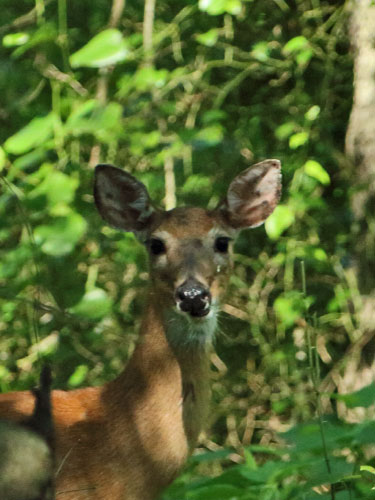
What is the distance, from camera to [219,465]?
19.5ft

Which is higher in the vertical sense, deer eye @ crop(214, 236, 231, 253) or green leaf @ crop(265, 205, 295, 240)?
deer eye @ crop(214, 236, 231, 253)

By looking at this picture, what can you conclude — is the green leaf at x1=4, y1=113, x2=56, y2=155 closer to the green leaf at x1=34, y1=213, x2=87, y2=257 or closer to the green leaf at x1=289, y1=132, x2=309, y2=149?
the green leaf at x1=34, y1=213, x2=87, y2=257

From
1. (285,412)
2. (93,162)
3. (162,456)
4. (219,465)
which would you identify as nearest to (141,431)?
(162,456)

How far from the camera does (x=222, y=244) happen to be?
411cm

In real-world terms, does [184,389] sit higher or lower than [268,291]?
higher

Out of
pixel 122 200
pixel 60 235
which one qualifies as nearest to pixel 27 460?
pixel 60 235

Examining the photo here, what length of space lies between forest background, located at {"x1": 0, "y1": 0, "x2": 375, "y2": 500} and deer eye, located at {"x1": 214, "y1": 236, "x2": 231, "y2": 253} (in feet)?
1.55

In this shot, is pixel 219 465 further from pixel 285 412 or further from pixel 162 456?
pixel 162 456

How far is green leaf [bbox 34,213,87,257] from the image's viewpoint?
3664 millimetres

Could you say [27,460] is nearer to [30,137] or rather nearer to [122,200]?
[30,137]

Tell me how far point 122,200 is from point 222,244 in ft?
1.62

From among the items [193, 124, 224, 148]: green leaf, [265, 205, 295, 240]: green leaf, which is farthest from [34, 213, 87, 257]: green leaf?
[265, 205, 295, 240]: green leaf

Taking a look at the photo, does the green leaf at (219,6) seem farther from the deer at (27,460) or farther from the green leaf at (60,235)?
the deer at (27,460)

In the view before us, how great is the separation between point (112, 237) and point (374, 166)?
1.44 m
